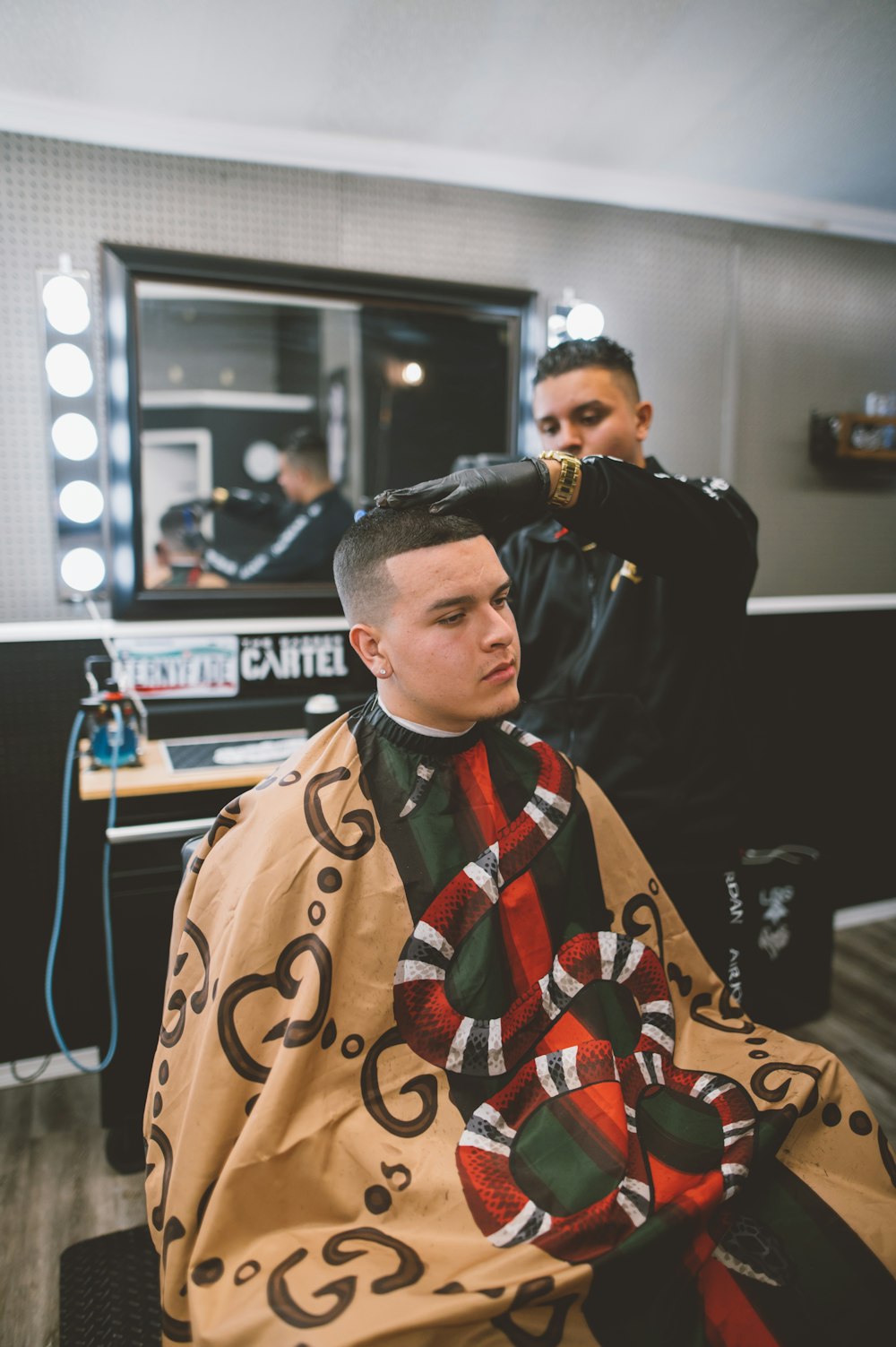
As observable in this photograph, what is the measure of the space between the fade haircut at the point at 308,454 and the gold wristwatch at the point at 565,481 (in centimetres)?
170

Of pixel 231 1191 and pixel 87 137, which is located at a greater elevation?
pixel 87 137

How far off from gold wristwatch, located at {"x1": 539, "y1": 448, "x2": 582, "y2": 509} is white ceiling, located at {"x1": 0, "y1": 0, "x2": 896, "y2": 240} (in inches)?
49.4

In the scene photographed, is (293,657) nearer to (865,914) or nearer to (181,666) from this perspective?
(181,666)

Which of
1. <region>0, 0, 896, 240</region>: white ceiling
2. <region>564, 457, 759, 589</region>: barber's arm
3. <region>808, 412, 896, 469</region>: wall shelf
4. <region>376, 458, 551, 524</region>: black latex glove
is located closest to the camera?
<region>376, 458, 551, 524</region>: black latex glove

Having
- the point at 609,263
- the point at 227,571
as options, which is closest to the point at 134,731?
the point at 227,571

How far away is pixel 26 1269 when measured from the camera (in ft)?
5.34

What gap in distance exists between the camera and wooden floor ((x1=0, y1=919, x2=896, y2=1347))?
1579 mm

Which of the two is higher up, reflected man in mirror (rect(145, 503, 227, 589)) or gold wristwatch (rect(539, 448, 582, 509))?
gold wristwatch (rect(539, 448, 582, 509))

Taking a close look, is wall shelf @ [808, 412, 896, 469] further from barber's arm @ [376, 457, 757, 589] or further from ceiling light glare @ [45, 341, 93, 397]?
ceiling light glare @ [45, 341, 93, 397]

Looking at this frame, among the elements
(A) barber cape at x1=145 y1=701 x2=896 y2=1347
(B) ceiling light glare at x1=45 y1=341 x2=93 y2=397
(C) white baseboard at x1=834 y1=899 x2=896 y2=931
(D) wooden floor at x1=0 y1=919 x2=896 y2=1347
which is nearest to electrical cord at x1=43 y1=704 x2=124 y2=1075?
(D) wooden floor at x1=0 y1=919 x2=896 y2=1347

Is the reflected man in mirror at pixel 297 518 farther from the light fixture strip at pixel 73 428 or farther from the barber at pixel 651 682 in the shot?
the barber at pixel 651 682

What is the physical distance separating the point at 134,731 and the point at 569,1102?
1.50 m

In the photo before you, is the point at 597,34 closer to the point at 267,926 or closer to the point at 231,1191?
the point at 267,926

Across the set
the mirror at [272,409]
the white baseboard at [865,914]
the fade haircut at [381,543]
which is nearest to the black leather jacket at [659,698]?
the fade haircut at [381,543]
